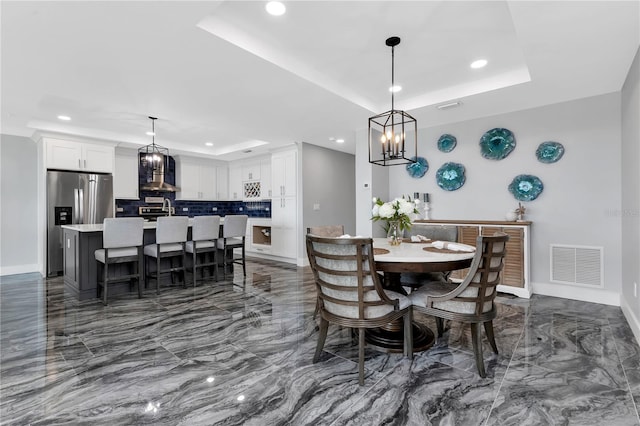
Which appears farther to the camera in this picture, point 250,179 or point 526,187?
point 250,179

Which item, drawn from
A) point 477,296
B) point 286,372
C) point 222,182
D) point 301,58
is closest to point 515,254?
point 477,296

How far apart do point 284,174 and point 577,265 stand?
471 cm

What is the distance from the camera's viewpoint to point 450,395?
1.76 meters

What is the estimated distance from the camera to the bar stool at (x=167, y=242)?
12.9 ft

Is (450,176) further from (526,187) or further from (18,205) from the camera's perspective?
(18,205)

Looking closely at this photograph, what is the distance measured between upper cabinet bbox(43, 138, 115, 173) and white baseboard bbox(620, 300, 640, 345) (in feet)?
23.9

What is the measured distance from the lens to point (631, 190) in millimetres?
2822

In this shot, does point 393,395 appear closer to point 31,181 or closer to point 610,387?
point 610,387

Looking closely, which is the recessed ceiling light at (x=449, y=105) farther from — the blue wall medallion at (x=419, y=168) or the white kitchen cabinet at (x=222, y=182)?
the white kitchen cabinet at (x=222, y=182)

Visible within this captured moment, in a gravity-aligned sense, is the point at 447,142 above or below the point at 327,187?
above

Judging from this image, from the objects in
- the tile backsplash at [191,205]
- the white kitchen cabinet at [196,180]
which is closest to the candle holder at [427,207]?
the tile backsplash at [191,205]

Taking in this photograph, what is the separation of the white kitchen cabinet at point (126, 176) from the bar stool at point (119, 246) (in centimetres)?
287

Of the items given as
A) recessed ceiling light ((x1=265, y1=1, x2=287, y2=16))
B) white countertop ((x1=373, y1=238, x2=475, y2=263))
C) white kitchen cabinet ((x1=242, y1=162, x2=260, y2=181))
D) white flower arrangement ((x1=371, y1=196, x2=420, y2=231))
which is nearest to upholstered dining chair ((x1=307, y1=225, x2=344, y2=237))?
white flower arrangement ((x1=371, y1=196, x2=420, y2=231))

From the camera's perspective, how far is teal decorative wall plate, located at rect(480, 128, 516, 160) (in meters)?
4.05
